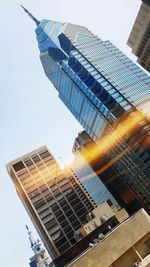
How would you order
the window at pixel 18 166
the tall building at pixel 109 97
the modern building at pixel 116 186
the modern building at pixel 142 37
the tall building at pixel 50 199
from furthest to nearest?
the modern building at pixel 116 186 < the tall building at pixel 109 97 < the window at pixel 18 166 < the tall building at pixel 50 199 < the modern building at pixel 142 37

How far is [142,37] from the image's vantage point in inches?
3826

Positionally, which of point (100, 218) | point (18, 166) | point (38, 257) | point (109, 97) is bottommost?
point (100, 218)

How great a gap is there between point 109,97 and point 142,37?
5975 cm

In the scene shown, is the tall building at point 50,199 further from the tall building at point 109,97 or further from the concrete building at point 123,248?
the concrete building at point 123,248

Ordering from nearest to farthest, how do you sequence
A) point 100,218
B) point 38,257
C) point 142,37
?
point 100,218, point 142,37, point 38,257

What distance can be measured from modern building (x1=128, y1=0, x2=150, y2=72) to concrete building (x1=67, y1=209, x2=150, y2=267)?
64942 millimetres

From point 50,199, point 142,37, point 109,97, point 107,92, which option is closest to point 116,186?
point 109,97

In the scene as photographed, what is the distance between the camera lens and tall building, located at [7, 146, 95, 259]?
116 metres

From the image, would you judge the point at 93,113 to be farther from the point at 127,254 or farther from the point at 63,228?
the point at 127,254

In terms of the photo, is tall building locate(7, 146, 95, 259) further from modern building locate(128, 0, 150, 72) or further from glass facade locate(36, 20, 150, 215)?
modern building locate(128, 0, 150, 72)

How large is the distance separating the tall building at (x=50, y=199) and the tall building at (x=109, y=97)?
3158cm

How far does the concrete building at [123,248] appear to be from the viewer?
620 inches

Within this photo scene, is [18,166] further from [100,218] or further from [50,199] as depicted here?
[100,218]

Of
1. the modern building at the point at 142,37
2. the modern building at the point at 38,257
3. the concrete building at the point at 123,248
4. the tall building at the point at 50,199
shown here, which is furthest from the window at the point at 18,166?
the concrete building at the point at 123,248
